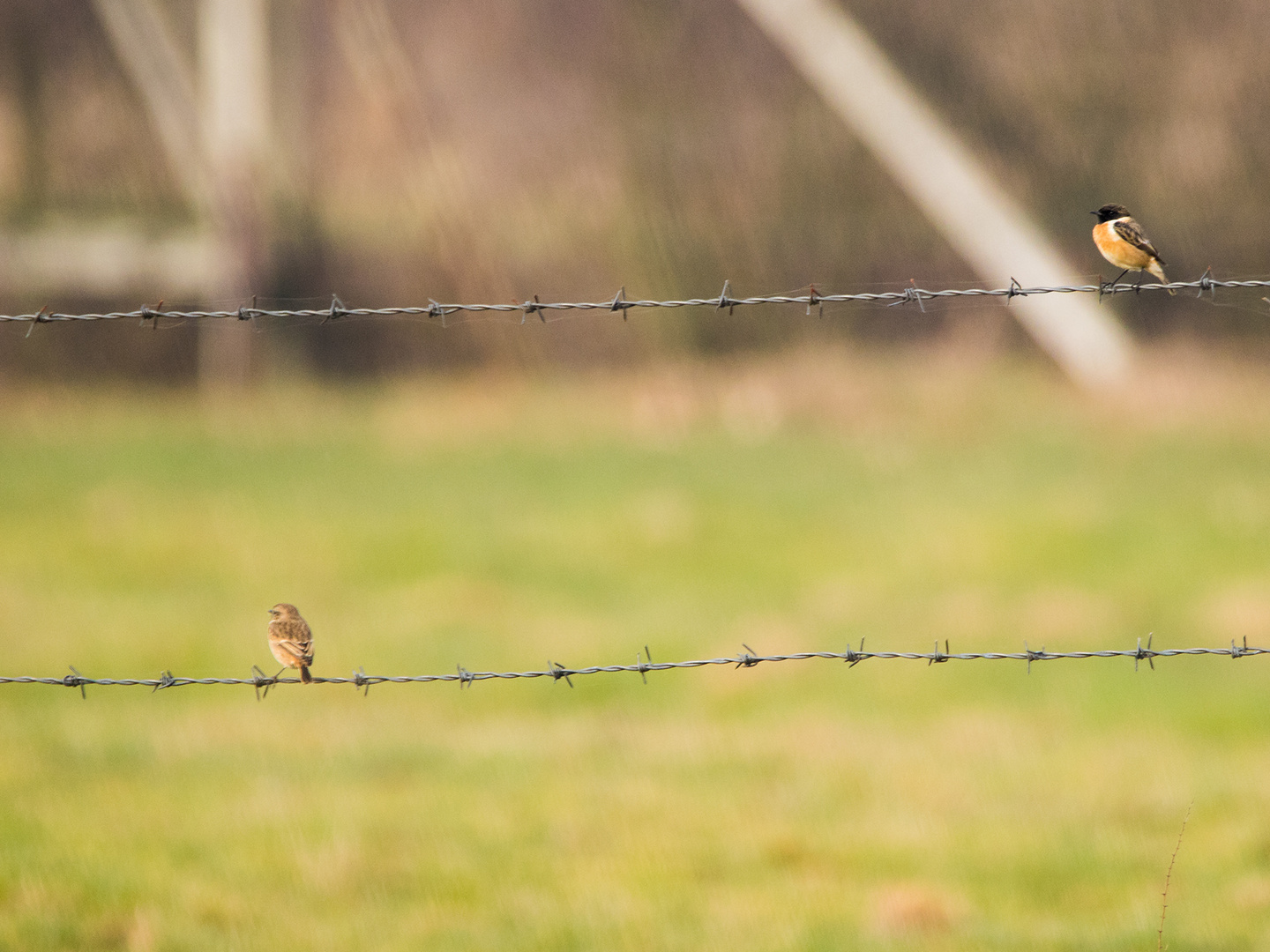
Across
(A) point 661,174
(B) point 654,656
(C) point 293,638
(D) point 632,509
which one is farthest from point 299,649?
(A) point 661,174

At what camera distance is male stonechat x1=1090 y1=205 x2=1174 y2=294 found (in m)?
4.86

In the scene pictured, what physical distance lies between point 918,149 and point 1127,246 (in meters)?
13.4

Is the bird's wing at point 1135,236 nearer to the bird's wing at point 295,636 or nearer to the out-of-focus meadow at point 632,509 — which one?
the out-of-focus meadow at point 632,509

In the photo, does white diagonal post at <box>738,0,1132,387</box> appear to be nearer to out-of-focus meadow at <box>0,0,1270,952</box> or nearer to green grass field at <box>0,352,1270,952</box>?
out-of-focus meadow at <box>0,0,1270,952</box>

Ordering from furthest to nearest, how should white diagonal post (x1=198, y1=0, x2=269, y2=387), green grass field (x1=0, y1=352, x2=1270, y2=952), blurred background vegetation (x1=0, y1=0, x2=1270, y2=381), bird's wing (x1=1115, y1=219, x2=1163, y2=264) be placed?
blurred background vegetation (x1=0, y1=0, x2=1270, y2=381) → white diagonal post (x1=198, y1=0, x2=269, y2=387) → green grass field (x1=0, y1=352, x2=1270, y2=952) → bird's wing (x1=1115, y1=219, x2=1163, y2=264)

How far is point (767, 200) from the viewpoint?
63.3 feet

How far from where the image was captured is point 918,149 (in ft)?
58.2

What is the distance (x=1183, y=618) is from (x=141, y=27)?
15.5 meters

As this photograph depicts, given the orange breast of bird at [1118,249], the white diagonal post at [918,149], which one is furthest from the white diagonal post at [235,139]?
the orange breast of bird at [1118,249]

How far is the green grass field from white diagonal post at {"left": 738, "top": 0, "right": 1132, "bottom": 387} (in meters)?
→ 1.30

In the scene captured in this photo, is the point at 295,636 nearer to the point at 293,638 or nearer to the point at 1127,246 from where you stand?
the point at 293,638

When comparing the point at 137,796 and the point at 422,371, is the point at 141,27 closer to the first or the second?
the point at 422,371

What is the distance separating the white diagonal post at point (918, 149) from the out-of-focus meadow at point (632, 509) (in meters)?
0.60

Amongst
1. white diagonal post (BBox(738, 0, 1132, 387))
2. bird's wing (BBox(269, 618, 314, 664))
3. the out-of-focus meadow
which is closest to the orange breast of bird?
the out-of-focus meadow
